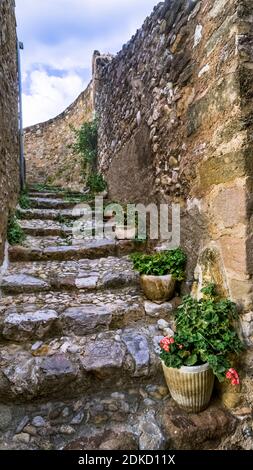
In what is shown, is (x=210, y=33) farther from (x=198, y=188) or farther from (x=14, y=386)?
(x=14, y=386)

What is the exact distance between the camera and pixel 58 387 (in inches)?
61.1

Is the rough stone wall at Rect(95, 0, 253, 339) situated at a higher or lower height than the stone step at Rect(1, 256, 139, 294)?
higher

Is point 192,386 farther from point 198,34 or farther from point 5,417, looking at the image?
point 198,34

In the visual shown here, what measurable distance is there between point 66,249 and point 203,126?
1761mm

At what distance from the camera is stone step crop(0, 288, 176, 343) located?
6.06ft

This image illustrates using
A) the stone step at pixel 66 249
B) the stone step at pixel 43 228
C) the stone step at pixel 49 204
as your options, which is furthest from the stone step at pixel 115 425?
the stone step at pixel 49 204

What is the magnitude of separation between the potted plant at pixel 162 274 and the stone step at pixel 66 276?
0.23 metres

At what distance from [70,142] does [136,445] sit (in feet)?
23.9

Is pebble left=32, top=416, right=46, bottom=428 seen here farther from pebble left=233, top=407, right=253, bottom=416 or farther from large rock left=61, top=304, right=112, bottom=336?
pebble left=233, top=407, right=253, bottom=416

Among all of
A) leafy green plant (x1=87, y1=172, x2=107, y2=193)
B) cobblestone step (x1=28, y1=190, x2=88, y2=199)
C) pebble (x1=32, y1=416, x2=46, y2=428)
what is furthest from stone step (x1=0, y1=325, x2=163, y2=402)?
leafy green plant (x1=87, y1=172, x2=107, y2=193)

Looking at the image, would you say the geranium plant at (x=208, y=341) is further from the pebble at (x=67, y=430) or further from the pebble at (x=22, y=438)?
the pebble at (x=22, y=438)

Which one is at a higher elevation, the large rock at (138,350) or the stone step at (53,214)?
the stone step at (53,214)

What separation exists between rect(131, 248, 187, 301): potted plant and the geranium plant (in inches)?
18.9

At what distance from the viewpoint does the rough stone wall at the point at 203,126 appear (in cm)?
158
